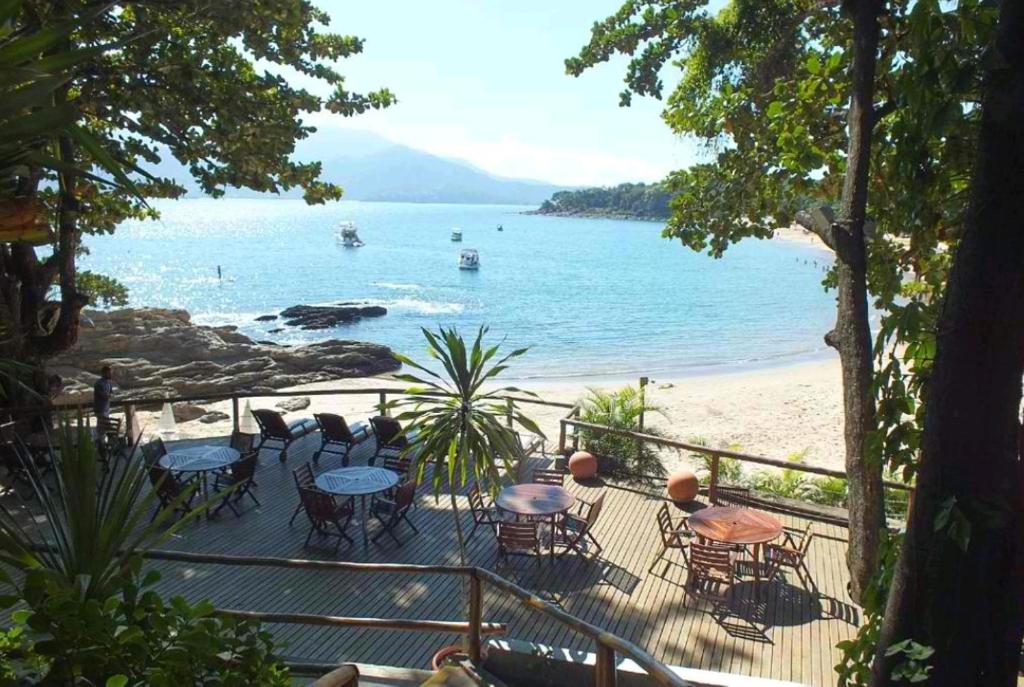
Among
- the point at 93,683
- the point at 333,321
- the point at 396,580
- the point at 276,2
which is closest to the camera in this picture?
the point at 93,683

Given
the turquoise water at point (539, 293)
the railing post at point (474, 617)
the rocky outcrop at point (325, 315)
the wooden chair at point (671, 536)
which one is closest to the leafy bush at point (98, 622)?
the railing post at point (474, 617)

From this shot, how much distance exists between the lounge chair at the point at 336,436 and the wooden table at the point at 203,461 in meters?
1.45

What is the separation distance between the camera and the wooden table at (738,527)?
7.41 metres

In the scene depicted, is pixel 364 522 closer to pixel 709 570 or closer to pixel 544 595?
pixel 544 595

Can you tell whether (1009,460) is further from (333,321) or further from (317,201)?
(333,321)

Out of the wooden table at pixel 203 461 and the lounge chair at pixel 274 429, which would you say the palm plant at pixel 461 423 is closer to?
the wooden table at pixel 203 461

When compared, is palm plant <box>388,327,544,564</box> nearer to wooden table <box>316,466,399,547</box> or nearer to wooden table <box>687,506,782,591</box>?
wooden table <box>316,466,399,547</box>

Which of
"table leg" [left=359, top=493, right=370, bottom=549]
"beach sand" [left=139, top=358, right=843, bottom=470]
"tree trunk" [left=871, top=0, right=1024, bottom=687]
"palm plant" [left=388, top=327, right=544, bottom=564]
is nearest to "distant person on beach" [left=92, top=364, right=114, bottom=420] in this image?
"beach sand" [left=139, top=358, right=843, bottom=470]

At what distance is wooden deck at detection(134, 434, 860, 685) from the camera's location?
6293mm

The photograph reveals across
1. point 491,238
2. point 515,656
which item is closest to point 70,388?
point 515,656

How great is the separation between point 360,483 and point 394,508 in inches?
22.4

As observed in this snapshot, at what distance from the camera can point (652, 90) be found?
1071 centimetres

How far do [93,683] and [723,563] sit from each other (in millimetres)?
6108

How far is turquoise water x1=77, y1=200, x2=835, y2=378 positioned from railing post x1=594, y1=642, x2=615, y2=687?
29.1 metres
